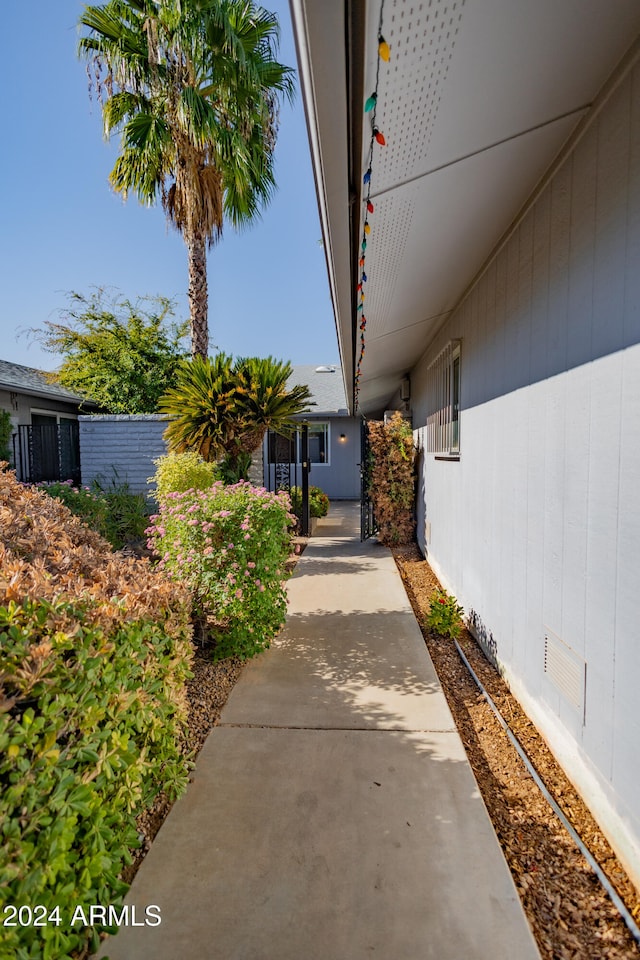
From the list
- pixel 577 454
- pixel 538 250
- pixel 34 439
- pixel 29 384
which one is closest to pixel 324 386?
pixel 29 384

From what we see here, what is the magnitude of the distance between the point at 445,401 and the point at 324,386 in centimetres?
1084

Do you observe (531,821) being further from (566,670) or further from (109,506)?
(109,506)

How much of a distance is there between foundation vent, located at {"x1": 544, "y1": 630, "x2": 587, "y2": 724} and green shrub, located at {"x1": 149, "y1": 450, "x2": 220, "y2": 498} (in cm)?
478

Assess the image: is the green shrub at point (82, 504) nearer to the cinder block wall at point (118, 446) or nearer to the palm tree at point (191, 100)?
the cinder block wall at point (118, 446)

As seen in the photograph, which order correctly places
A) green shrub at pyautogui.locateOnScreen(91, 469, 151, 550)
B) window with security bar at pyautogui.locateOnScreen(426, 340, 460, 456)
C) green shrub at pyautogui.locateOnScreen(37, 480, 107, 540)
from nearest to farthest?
1. window with security bar at pyautogui.locateOnScreen(426, 340, 460, 456)
2. green shrub at pyautogui.locateOnScreen(37, 480, 107, 540)
3. green shrub at pyautogui.locateOnScreen(91, 469, 151, 550)

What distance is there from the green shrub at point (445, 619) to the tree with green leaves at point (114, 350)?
8.59 meters

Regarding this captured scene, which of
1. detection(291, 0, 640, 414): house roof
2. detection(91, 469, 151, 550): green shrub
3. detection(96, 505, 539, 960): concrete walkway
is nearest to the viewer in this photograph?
detection(291, 0, 640, 414): house roof

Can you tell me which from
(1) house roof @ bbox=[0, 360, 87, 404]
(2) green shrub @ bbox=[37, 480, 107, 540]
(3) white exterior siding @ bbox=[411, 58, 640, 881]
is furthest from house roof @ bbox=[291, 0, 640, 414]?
(1) house roof @ bbox=[0, 360, 87, 404]

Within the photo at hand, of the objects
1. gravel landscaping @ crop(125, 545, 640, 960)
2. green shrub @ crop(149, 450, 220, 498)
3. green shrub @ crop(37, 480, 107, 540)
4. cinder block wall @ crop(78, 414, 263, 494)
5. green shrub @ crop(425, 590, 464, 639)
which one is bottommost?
gravel landscaping @ crop(125, 545, 640, 960)

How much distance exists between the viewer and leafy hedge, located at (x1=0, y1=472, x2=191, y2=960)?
112 cm

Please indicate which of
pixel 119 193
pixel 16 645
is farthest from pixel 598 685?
pixel 119 193

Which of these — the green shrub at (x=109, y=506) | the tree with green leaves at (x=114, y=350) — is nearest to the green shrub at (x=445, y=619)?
the green shrub at (x=109, y=506)

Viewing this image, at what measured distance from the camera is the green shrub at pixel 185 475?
249 inches

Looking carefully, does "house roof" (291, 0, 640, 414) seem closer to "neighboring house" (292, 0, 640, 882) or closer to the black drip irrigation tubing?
"neighboring house" (292, 0, 640, 882)
